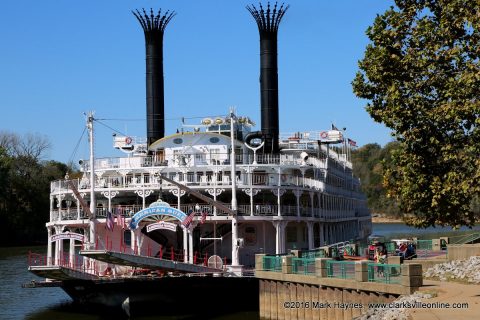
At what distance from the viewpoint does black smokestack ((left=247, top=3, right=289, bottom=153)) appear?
45000 millimetres

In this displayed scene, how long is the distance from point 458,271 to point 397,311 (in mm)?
6660

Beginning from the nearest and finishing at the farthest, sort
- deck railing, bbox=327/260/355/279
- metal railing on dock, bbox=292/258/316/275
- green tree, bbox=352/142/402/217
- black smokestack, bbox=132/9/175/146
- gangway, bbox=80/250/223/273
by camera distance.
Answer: deck railing, bbox=327/260/355/279 < metal railing on dock, bbox=292/258/316/275 < gangway, bbox=80/250/223/273 < black smokestack, bbox=132/9/175/146 < green tree, bbox=352/142/402/217

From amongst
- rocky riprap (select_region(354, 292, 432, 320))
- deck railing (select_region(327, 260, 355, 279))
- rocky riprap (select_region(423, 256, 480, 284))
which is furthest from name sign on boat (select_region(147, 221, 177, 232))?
rocky riprap (select_region(354, 292, 432, 320))

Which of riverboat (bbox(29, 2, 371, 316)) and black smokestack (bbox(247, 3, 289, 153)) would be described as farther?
black smokestack (bbox(247, 3, 289, 153))

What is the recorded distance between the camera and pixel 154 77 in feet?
156

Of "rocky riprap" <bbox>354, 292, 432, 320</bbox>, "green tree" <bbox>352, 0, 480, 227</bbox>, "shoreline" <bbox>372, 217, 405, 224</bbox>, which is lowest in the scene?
"rocky riprap" <bbox>354, 292, 432, 320</bbox>

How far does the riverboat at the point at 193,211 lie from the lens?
31656mm

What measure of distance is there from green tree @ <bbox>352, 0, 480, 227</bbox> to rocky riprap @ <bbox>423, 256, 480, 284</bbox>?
7.08 ft

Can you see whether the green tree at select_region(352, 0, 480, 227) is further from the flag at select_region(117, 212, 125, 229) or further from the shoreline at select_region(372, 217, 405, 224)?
the shoreline at select_region(372, 217, 405, 224)

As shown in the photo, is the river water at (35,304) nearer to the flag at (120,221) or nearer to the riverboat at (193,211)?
the riverboat at (193,211)

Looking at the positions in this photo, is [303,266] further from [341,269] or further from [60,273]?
[60,273]

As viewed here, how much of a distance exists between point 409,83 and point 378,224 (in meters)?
138

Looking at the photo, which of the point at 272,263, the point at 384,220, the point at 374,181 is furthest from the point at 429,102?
the point at 384,220

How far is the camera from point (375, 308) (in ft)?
74.6
